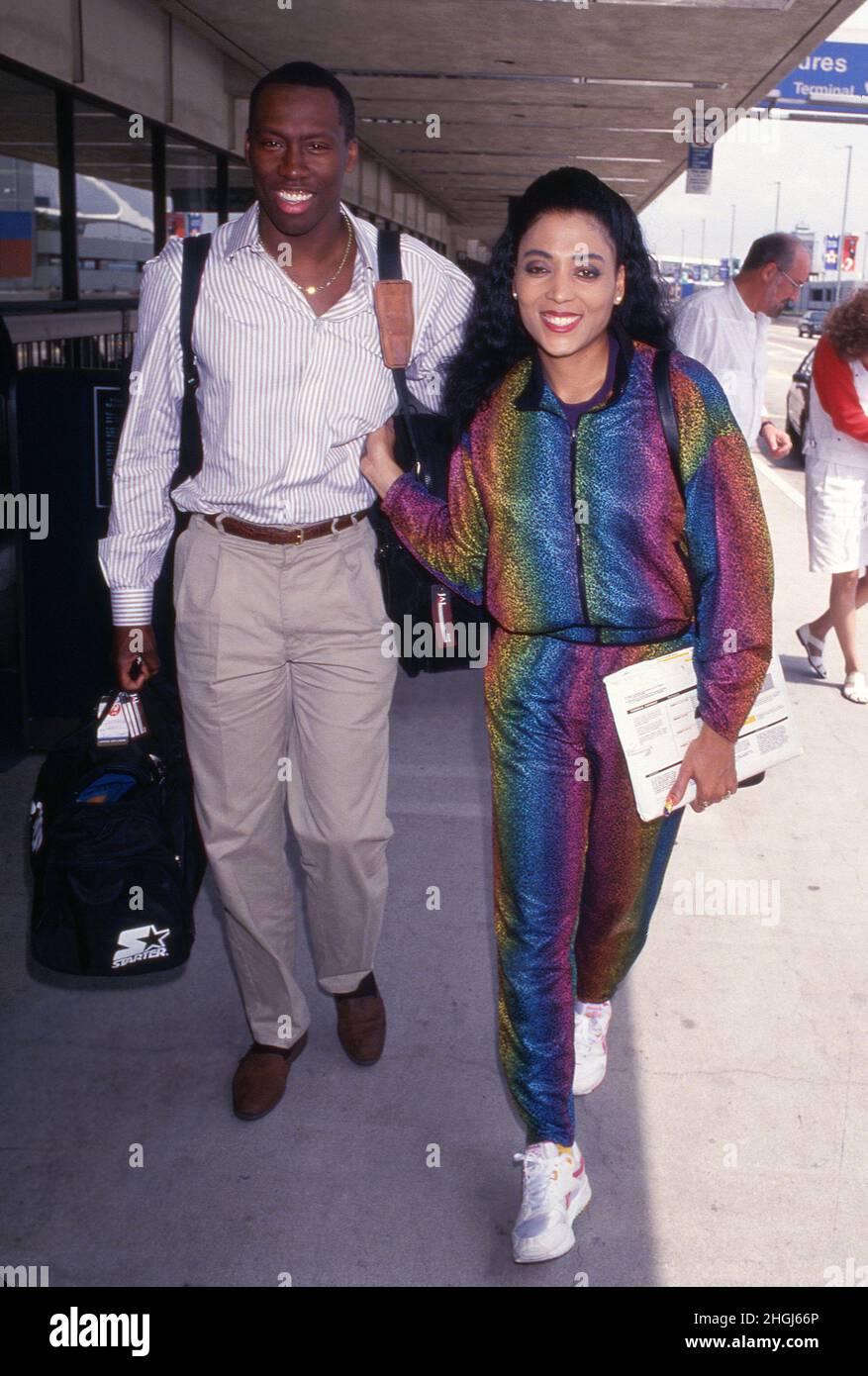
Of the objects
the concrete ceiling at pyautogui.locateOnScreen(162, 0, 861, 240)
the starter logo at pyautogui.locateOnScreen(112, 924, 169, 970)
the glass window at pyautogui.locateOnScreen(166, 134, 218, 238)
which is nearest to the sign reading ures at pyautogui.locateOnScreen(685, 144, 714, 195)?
the concrete ceiling at pyautogui.locateOnScreen(162, 0, 861, 240)


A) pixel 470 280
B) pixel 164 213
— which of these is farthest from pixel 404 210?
pixel 470 280

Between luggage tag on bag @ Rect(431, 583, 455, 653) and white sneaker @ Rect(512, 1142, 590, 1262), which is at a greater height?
luggage tag on bag @ Rect(431, 583, 455, 653)

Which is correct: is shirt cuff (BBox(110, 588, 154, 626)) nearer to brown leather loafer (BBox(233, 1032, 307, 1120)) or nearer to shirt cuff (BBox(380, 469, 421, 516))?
shirt cuff (BBox(380, 469, 421, 516))

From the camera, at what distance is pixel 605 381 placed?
7.66 ft

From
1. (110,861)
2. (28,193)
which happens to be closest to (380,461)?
(110,861)

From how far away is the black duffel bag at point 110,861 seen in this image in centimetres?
277

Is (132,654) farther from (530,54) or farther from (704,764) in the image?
(530,54)

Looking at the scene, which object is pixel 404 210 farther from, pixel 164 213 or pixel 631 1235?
pixel 631 1235

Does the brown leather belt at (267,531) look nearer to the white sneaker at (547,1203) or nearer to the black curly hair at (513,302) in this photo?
the black curly hair at (513,302)

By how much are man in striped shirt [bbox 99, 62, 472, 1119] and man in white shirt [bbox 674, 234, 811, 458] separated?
2991mm

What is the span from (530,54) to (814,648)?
6563 mm

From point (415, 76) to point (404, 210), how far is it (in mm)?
13761

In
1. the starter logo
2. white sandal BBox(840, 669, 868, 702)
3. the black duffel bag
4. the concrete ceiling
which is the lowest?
white sandal BBox(840, 669, 868, 702)

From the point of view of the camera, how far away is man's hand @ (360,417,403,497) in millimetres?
2721
